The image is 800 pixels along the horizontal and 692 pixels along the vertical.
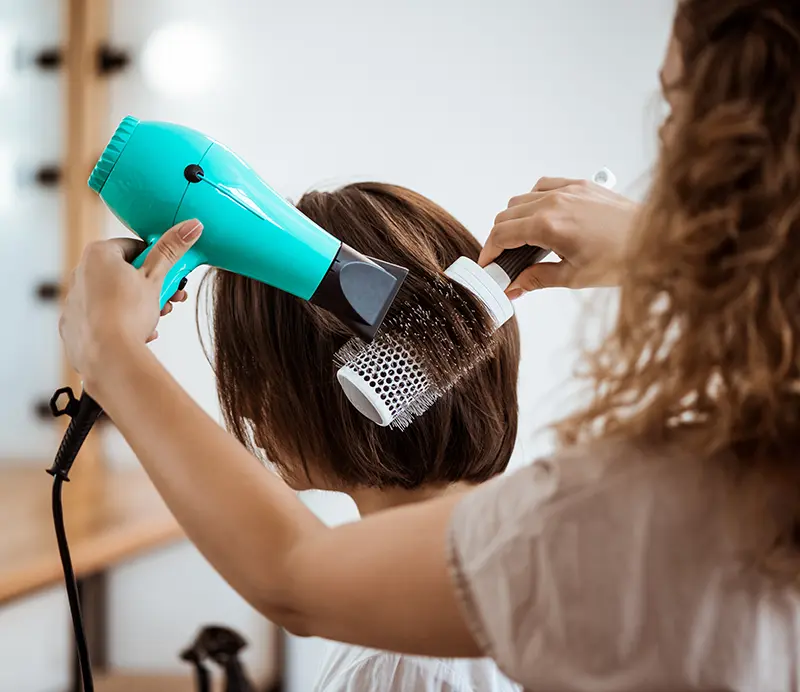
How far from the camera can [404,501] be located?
0.88 meters

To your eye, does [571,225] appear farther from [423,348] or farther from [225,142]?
[225,142]

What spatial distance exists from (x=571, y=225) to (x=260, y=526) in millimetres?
361

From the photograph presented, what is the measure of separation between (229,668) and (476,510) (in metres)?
1.33

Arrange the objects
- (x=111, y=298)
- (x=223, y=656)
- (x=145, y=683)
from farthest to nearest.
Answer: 1. (x=145, y=683)
2. (x=223, y=656)
3. (x=111, y=298)

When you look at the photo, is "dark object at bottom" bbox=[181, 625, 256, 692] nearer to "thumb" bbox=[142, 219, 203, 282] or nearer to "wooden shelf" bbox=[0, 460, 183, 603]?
"wooden shelf" bbox=[0, 460, 183, 603]

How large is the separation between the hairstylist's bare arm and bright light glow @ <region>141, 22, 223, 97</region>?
1.86m

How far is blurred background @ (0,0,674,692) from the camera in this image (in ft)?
6.34

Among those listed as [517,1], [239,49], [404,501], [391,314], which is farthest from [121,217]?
[239,49]

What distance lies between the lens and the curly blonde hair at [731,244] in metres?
0.46

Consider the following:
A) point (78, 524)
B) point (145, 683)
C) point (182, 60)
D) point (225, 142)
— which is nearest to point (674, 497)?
point (78, 524)

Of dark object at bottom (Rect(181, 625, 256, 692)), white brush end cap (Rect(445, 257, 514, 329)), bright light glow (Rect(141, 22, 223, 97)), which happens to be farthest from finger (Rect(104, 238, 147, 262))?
bright light glow (Rect(141, 22, 223, 97))

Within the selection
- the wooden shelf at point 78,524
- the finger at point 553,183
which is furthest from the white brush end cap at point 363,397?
the wooden shelf at point 78,524

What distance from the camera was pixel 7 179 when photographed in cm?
229

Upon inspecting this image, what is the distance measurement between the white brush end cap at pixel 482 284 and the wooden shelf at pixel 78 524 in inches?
42.1
